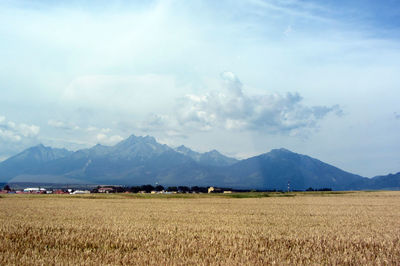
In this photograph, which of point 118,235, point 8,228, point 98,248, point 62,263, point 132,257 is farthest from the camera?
point 8,228

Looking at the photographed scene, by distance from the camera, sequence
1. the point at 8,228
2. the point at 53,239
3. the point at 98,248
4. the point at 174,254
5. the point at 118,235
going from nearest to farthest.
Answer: the point at 174,254, the point at 98,248, the point at 53,239, the point at 118,235, the point at 8,228

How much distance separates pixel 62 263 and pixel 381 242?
1224 centimetres

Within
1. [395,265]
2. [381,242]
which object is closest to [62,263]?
[395,265]

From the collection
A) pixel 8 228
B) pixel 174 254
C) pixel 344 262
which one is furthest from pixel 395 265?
pixel 8 228

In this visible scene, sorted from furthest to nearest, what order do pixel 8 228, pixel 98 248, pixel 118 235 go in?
pixel 8 228
pixel 118 235
pixel 98 248

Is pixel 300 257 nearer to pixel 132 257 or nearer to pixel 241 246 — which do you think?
pixel 241 246

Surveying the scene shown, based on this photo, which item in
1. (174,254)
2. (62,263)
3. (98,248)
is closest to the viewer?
(62,263)

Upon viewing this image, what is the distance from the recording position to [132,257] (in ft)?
38.6

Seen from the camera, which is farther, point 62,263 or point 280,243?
point 280,243

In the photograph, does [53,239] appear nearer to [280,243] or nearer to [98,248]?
[98,248]

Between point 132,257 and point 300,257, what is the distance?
5.22 metres

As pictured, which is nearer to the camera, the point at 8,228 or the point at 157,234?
the point at 157,234

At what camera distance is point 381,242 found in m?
15.7

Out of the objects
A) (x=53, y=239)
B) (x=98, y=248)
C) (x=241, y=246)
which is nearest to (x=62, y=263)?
(x=98, y=248)
